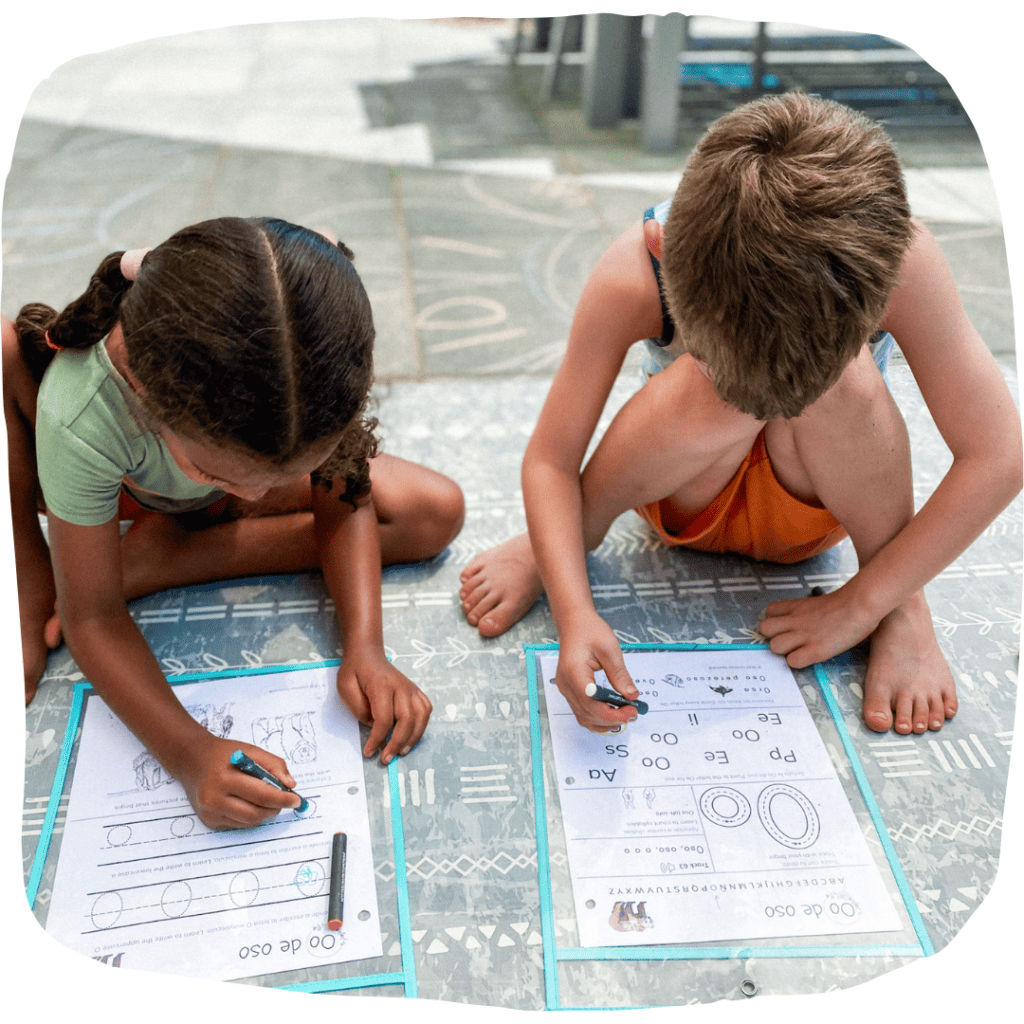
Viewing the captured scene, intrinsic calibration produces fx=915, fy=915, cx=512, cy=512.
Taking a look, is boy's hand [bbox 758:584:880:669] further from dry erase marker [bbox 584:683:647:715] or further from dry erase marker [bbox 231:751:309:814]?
dry erase marker [bbox 231:751:309:814]

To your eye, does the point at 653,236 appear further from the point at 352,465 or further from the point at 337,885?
the point at 337,885

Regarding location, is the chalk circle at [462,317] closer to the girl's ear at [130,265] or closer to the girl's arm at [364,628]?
the girl's arm at [364,628]

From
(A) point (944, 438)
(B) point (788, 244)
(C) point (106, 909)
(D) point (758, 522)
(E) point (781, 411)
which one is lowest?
(C) point (106, 909)

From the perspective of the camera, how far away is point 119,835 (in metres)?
0.78

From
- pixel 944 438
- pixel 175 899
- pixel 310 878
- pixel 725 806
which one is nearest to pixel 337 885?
pixel 310 878

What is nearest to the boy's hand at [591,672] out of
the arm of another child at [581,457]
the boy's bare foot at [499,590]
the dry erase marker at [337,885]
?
the arm of another child at [581,457]

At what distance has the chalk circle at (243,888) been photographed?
74 cm

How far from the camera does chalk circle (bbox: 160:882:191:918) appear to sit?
2.42 ft

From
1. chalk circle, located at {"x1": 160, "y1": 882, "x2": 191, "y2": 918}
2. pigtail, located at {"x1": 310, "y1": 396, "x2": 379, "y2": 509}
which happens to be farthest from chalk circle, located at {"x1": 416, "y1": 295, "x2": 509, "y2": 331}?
chalk circle, located at {"x1": 160, "y1": 882, "x2": 191, "y2": 918}

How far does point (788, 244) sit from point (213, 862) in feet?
2.17

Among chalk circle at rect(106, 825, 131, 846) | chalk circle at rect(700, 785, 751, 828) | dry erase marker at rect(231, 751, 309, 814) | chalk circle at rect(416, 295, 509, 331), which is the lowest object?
chalk circle at rect(106, 825, 131, 846)

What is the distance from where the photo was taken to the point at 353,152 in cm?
208

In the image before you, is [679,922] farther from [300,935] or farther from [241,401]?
[241,401]

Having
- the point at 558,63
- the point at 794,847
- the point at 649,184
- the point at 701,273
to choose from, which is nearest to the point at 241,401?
the point at 701,273
